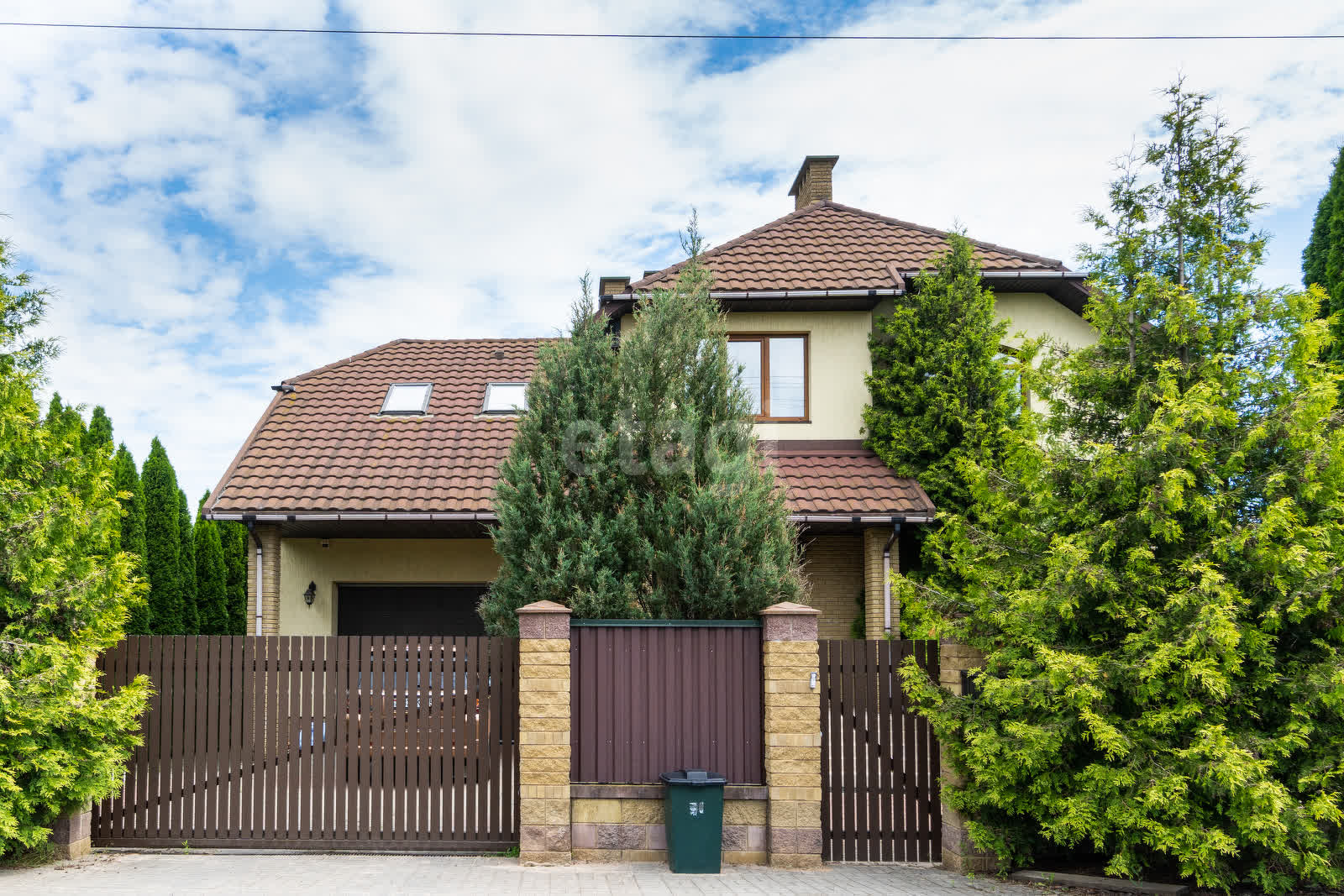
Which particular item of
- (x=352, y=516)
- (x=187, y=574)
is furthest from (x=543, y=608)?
(x=187, y=574)

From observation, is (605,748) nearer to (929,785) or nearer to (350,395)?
(929,785)

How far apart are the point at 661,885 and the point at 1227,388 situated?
5.97 metres

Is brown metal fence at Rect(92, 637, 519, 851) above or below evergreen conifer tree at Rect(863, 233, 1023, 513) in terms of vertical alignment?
below

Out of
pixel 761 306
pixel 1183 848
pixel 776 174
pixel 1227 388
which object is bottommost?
pixel 1183 848

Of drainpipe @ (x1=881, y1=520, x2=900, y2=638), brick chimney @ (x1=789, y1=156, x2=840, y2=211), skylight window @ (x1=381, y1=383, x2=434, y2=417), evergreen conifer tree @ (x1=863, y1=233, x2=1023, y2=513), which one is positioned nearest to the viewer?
evergreen conifer tree @ (x1=863, y1=233, x2=1023, y2=513)

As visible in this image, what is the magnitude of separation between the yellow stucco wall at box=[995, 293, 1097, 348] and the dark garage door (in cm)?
916

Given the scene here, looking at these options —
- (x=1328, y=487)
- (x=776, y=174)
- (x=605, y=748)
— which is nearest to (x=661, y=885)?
(x=605, y=748)

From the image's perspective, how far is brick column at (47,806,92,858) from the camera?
748cm

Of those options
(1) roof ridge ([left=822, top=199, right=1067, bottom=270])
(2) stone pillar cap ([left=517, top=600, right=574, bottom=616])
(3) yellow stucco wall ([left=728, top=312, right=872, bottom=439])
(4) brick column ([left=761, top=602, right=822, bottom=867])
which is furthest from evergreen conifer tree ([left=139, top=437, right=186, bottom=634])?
(1) roof ridge ([left=822, top=199, right=1067, bottom=270])

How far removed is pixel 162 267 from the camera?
13727 millimetres

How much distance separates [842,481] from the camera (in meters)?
12.3

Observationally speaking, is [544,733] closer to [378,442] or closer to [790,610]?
[790,610]

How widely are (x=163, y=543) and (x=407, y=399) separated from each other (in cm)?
645

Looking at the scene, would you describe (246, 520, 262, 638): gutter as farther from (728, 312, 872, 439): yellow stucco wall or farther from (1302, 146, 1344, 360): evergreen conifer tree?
(1302, 146, 1344, 360): evergreen conifer tree
